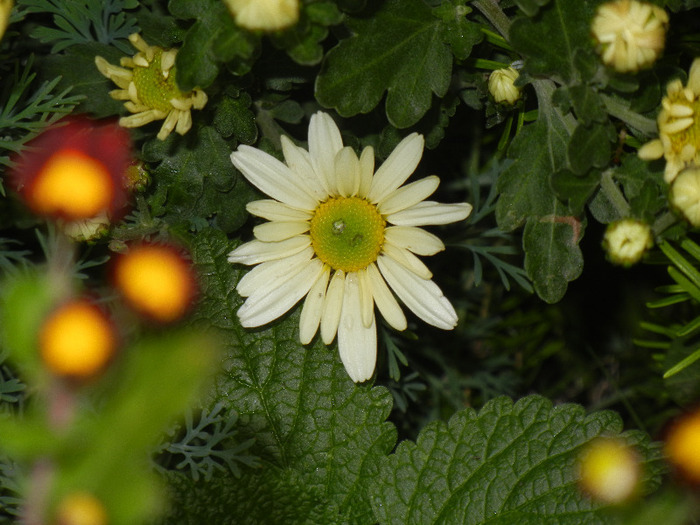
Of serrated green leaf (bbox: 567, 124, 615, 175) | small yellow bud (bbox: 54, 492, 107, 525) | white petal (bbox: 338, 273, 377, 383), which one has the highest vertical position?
small yellow bud (bbox: 54, 492, 107, 525)

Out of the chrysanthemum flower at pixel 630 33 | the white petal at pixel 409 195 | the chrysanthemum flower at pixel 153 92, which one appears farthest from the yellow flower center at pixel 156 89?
the chrysanthemum flower at pixel 630 33

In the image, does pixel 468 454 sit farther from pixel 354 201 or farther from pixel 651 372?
pixel 651 372

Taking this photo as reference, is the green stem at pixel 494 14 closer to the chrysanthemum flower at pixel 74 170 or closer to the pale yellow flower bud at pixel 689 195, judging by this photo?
the pale yellow flower bud at pixel 689 195

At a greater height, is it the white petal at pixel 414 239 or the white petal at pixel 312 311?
the white petal at pixel 414 239

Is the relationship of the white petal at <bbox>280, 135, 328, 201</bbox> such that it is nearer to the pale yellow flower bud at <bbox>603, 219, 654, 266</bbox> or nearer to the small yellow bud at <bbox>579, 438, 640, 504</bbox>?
the pale yellow flower bud at <bbox>603, 219, 654, 266</bbox>

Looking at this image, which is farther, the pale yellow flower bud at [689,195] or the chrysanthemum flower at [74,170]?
the chrysanthemum flower at [74,170]

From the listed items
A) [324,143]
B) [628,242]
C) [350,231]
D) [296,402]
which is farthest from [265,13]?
[296,402]

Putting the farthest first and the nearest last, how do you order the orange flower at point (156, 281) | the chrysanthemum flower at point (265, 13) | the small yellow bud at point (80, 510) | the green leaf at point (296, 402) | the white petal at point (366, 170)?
the green leaf at point (296, 402), the white petal at point (366, 170), the orange flower at point (156, 281), the chrysanthemum flower at point (265, 13), the small yellow bud at point (80, 510)

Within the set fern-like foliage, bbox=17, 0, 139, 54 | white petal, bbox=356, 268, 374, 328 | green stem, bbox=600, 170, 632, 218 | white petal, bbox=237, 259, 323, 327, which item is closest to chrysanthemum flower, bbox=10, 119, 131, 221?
fern-like foliage, bbox=17, 0, 139, 54
